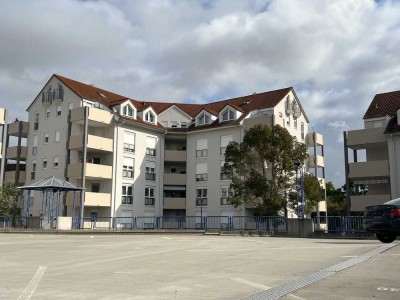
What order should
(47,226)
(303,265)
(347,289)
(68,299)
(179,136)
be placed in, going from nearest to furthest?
1. (68,299)
2. (347,289)
3. (303,265)
4. (47,226)
5. (179,136)

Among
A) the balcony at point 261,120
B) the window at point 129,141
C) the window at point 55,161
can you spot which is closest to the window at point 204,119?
the balcony at point 261,120

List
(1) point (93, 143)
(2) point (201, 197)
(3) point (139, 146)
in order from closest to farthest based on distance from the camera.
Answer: (1) point (93, 143)
(3) point (139, 146)
(2) point (201, 197)

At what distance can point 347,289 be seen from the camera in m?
7.79

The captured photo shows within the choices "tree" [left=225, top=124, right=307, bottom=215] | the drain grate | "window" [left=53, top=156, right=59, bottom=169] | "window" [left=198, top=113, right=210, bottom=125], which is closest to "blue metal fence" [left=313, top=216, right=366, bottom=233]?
"tree" [left=225, top=124, right=307, bottom=215]

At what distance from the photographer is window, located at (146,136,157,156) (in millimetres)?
53650

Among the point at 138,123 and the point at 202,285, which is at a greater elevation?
the point at 138,123

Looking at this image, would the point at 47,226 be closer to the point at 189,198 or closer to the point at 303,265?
the point at 189,198

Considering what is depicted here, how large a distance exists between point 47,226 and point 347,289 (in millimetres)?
33972

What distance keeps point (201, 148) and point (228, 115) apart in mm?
4845

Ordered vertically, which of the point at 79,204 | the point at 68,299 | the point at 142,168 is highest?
the point at 142,168

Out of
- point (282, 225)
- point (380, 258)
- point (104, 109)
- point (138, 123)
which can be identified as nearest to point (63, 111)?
point (104, 109)

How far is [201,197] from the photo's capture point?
174 ft

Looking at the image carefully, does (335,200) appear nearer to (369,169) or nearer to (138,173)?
(369,169)

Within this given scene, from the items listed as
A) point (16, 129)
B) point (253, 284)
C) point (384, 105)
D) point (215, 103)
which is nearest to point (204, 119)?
point (215, 103)
